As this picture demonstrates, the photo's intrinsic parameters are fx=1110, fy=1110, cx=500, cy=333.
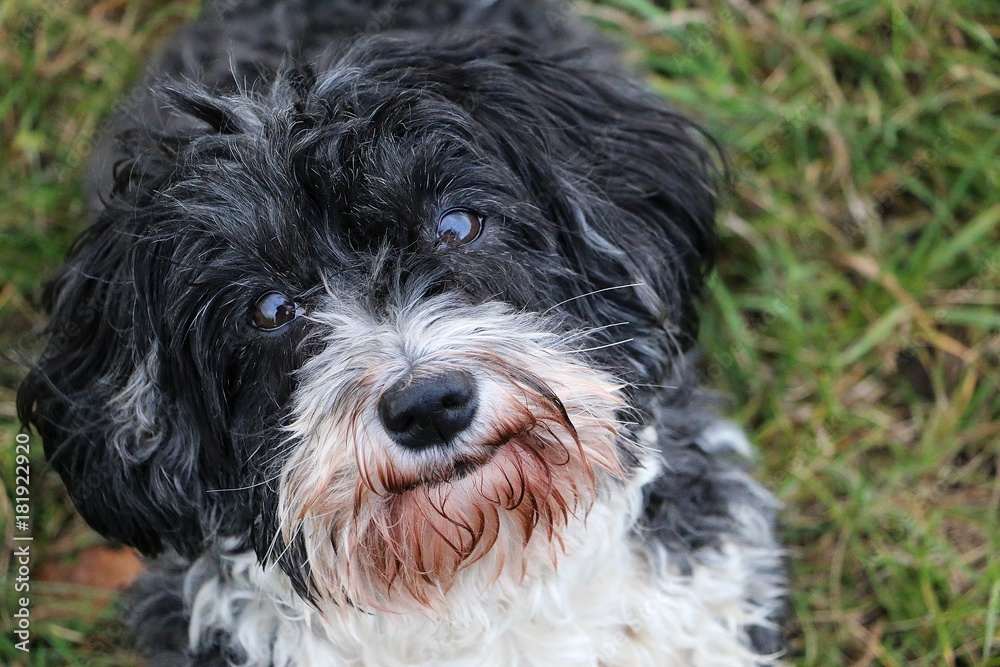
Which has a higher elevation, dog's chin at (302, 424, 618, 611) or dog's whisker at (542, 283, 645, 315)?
dog's whisker at (542, 283, 645, 315)

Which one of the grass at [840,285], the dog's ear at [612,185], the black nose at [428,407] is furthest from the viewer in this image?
the grass at [840,285]

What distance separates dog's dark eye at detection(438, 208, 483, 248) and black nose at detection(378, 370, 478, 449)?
0.38 meters

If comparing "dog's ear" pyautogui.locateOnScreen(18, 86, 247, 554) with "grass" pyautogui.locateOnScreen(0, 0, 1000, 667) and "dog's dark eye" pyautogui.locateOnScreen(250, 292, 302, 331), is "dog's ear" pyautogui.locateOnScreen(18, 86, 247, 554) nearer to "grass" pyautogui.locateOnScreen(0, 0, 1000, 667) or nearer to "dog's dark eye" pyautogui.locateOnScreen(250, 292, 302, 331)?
"dog's dark eye" pyautogui.locateOnScreen(250, 292, 302, 331)

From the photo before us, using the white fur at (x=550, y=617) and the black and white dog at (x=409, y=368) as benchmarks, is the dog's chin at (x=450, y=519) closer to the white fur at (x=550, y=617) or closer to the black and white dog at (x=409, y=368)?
the black and white dog at (x=409, y=368)

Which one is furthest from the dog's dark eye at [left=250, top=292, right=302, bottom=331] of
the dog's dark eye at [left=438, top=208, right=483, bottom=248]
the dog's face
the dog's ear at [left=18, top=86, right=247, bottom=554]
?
the dog's dark eye at [left=438, top=208, right=483, bottom=248]

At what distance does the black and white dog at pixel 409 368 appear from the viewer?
2.19 metres

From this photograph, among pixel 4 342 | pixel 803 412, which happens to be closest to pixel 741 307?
pixel 803 412

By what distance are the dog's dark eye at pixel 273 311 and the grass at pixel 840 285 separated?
1.77 m

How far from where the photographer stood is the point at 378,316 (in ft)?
7.40

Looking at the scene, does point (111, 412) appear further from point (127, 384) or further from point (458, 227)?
point (458, 227)

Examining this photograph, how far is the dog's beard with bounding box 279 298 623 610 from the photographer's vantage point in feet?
6.84

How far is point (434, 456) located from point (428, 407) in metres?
0.12

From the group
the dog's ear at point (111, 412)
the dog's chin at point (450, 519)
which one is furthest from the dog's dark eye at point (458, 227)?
the dog's ear at point (111, 412)

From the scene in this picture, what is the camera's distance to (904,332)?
3855mm
